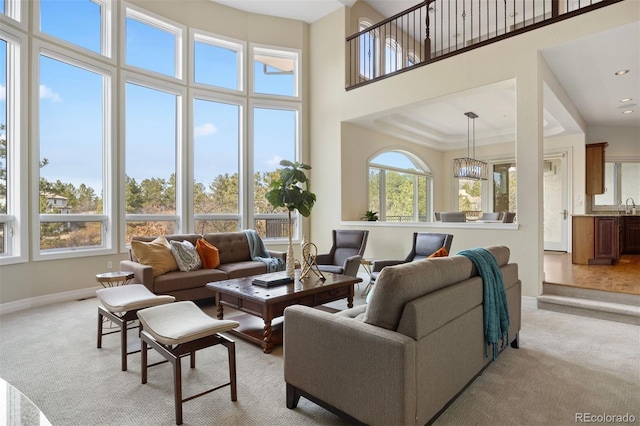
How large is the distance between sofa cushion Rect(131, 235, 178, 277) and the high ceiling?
13.5 feet

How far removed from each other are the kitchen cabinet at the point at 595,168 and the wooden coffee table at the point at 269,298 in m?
6.87

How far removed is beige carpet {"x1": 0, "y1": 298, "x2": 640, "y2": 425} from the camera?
209 centimetres

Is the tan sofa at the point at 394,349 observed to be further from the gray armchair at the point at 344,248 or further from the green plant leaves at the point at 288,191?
the gray armchair at the point at 344,248

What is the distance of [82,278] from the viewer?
5035mm

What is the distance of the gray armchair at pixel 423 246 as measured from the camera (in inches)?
181

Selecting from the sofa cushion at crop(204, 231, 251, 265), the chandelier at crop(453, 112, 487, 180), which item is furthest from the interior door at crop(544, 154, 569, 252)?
the sofa cushion at crop(204, 231, 251, 265)

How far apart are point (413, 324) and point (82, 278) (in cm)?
510

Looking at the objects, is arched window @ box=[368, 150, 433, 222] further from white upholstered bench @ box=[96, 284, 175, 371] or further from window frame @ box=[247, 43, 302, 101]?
white upholstered bench @ box=[96, 284, 175, 371]

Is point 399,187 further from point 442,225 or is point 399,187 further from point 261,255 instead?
point 261,255

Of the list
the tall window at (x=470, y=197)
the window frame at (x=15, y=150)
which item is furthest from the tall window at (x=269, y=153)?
the tall window at (x=470, y=197)

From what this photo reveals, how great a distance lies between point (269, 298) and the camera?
3.00m

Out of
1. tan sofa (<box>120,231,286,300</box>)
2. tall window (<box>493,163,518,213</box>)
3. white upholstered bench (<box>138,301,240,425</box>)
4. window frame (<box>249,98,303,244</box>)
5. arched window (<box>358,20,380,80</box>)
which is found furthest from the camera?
tall window (<box>493,163,518,213</box>)

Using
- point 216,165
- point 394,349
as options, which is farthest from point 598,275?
point 216,165

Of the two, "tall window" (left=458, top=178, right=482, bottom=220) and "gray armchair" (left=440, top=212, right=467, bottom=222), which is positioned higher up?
"tall window" (left=458, top=178, right=482, bottom=220)
